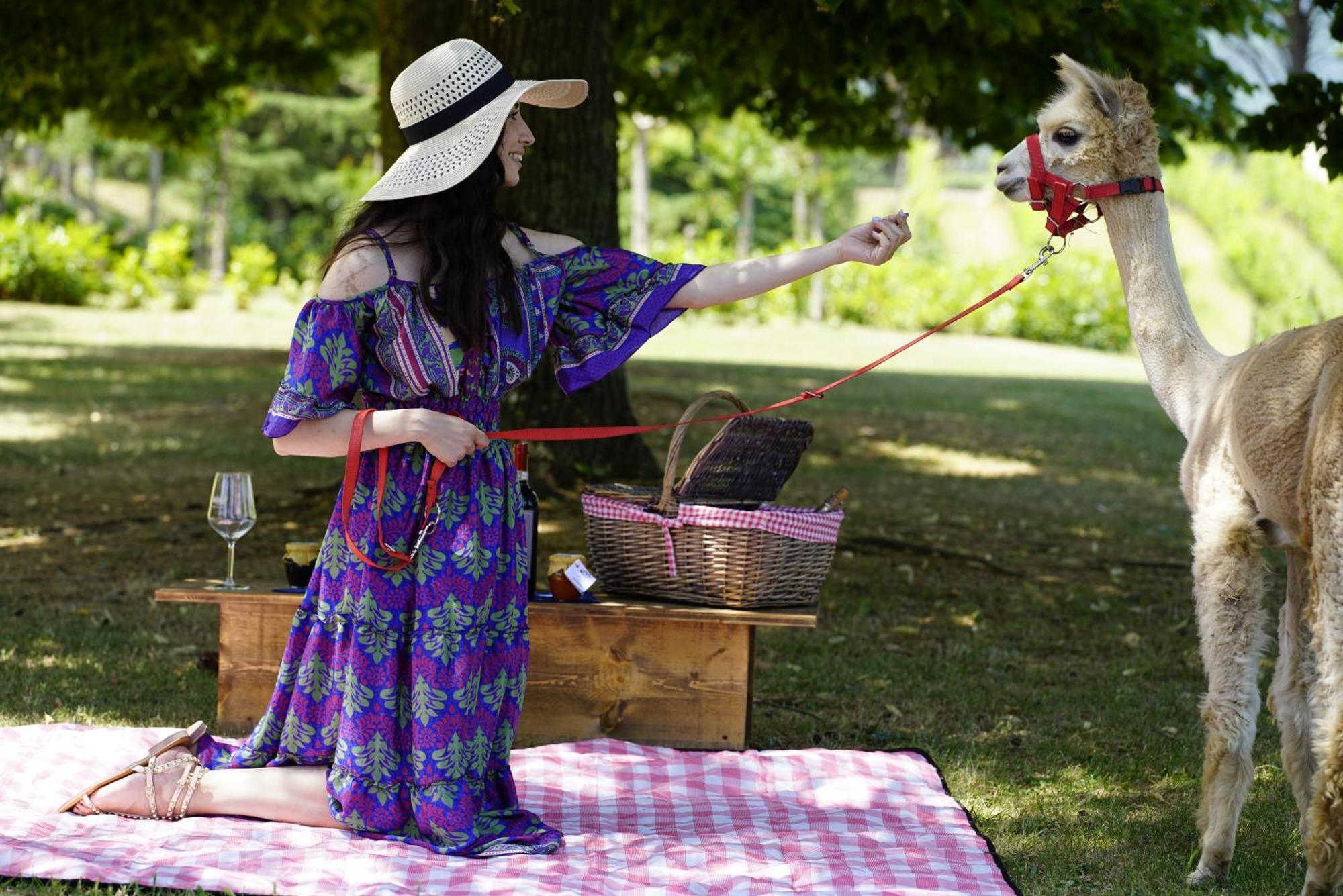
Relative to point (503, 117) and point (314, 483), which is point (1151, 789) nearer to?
point (503, 117)

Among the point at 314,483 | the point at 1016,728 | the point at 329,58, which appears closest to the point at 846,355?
the point at 329,58

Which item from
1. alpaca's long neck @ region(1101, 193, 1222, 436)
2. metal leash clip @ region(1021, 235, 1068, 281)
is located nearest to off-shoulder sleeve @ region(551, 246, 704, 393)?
metal leash clip @ region(1021, 235, 1068, 281)

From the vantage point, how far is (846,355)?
2305cm

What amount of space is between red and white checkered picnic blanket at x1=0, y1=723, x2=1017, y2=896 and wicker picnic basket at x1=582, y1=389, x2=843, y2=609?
578 mm

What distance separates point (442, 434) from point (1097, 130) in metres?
2.09

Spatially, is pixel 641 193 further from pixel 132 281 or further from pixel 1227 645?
pixel 1227 645

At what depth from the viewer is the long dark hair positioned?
3.79m

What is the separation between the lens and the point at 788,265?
403 cm

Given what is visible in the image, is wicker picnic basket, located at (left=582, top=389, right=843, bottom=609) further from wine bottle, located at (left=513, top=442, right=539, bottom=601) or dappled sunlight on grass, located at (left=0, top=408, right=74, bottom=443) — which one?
dappled sunlight on grass, located at (left=0, top=408, right=74, bottom=443)

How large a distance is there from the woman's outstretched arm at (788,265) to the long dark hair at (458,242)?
562 millimetres

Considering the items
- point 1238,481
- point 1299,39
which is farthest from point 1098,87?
point 1299,39

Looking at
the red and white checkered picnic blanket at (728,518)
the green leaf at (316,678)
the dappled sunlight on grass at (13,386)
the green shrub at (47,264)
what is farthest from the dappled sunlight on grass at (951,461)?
the green shrub at (47,264)

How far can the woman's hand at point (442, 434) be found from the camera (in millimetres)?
3717

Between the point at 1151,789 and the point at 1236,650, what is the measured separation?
1.20 metres
